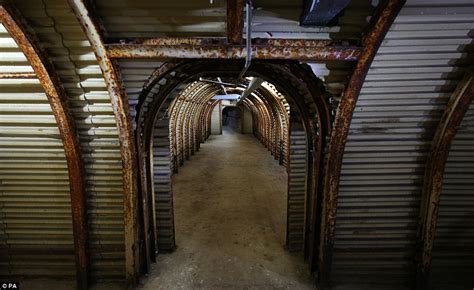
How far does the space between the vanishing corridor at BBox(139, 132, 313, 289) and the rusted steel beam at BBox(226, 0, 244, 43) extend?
12.8 ft

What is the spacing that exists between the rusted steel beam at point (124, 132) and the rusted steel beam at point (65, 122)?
64 centimetres

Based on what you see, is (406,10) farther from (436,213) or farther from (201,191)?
(201,191)

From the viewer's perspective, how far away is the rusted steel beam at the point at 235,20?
7.64ft

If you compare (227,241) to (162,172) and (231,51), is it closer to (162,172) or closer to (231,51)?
(162,172)

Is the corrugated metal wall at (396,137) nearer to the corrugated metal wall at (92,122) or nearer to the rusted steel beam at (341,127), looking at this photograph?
the rusted steel beam at (341,127)

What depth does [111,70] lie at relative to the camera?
2.94 meters

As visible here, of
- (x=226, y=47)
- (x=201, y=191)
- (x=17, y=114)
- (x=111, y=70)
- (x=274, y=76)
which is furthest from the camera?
(x=201, y=191)

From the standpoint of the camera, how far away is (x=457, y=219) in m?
3.95

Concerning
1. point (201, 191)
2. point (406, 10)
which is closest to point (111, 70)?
point (406, 10)

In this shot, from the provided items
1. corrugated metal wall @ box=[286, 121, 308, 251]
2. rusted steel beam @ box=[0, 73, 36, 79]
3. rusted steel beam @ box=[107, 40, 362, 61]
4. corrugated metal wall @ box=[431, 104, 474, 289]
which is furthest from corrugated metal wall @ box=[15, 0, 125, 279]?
corrugated metal wall @ box=[431, 104, 474, 289]

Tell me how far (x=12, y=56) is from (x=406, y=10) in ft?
14.9

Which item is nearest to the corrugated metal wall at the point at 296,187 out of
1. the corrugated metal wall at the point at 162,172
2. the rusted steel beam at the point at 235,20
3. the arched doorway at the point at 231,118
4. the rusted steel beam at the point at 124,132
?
the corrugated metal wall at the point at 162,172

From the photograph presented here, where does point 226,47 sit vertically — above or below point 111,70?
above

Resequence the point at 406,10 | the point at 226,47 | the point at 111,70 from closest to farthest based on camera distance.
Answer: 1. the point at 406,10
2. the point at 226,47
3. the point at 111,70
